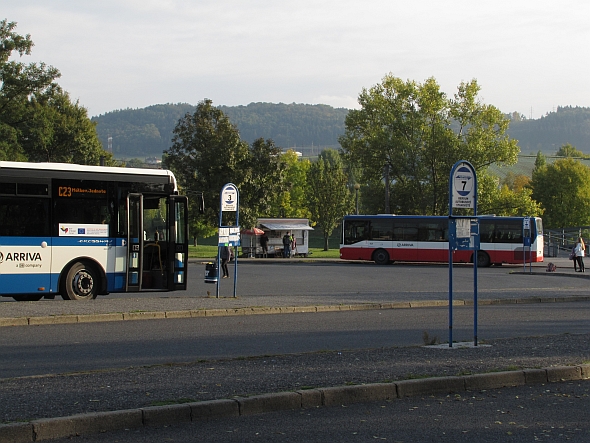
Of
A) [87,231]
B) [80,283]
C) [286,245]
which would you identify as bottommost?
[80,283]

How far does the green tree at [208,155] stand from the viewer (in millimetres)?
52812

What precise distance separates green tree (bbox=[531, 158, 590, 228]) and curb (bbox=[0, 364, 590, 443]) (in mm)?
95262

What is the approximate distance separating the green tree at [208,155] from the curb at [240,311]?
32580 millimetres

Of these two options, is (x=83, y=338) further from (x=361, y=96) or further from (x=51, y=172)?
(x=361, y=96)

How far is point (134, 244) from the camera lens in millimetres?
19109

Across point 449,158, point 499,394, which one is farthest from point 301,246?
point 499,394

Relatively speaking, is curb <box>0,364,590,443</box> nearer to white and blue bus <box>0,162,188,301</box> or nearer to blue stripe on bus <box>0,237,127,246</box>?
white and blue bus <box>0,162,188,301</box>

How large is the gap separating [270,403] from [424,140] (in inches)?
2536

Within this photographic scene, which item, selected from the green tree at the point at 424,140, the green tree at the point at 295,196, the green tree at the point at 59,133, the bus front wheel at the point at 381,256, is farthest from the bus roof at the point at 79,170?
the green tree at the point at 295,196

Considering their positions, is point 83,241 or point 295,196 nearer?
point 83,241

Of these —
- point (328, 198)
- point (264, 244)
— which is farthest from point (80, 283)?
point (328, 198)

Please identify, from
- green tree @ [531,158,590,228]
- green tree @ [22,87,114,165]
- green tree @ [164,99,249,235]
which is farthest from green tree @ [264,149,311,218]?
green tree @ [531,158,590,228]

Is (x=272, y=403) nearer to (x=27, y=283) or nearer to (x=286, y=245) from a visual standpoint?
(x=27, y=283)

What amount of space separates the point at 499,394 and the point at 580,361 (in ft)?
6.88
